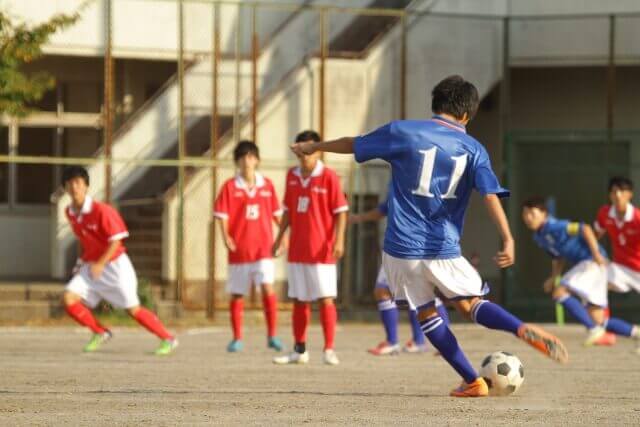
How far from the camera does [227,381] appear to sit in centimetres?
1115

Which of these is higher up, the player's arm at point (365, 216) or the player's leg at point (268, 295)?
the player's arm at point (365, 216)

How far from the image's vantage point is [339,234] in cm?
1310

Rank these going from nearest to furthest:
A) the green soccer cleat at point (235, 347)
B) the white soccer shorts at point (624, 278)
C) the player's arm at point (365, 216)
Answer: the player's arm at point (365, 216)
the green soccer cleat at point (235, 347)
the white soccer shorts at point (624, 278)

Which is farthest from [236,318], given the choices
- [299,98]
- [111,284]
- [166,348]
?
[299,98]

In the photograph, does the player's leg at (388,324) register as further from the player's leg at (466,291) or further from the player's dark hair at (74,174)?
the player's leg at (466,291)

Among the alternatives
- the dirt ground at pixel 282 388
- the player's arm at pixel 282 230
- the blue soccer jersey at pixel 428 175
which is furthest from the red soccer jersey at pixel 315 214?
the blue soccer jersey at pixel 428 175

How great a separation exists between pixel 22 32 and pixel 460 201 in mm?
8842

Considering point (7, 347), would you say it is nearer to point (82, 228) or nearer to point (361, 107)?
point (82, 228)

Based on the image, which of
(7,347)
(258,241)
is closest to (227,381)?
(258,241)

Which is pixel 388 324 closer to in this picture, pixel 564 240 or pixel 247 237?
pixel 247 237

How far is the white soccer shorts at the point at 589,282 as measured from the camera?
52.0 ft

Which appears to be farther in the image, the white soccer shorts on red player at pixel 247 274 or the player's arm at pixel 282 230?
the white soccer shorts on red player at pixel 247 274

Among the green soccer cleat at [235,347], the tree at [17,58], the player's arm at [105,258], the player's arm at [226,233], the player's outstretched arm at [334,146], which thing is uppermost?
the tree at [17,58]

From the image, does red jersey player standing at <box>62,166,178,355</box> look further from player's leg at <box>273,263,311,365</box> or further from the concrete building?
the concrete building
